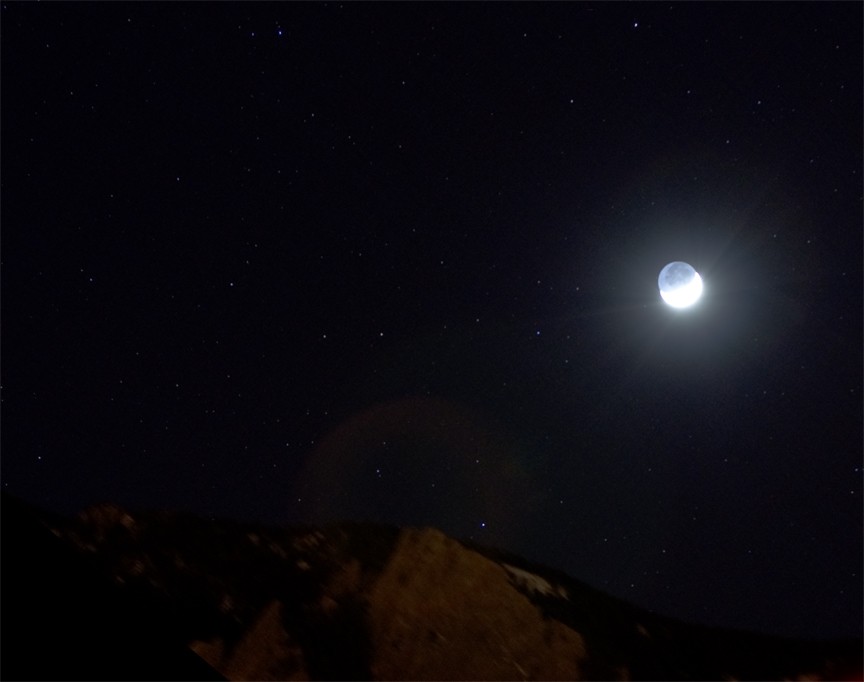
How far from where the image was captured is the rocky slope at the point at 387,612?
472 inches

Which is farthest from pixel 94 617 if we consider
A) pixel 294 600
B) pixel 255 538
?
pixel 255 538

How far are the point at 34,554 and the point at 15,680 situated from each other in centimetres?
68

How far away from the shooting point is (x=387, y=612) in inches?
516

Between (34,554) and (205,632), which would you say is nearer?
(34,554)

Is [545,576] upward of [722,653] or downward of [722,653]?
downward

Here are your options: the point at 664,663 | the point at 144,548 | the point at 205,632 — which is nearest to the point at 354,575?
the point at 205,632

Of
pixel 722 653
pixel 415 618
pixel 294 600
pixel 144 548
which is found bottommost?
pixel 144 548

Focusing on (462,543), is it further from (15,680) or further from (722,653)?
(15,680)

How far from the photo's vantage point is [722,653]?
48.3 feet

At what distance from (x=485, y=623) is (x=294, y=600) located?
3669 mm

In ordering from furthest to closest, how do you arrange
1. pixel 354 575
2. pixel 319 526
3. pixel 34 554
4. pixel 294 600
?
1. pixel 319 526
2. pixel 354 575
3. pixel 294 600
4. pixel 34 554

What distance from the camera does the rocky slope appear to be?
12.0 meters

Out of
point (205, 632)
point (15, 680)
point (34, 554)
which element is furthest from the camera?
point (205, 632)

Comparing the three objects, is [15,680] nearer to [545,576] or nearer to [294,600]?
[294,600]
